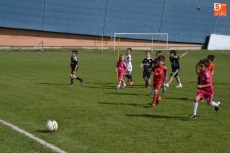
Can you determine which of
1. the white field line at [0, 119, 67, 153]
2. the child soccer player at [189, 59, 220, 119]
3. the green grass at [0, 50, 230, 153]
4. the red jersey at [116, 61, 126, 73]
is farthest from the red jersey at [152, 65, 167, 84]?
the white field line at [0, 119, 67, 153]

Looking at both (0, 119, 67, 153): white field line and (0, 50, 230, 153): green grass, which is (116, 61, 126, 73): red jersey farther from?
(0, 119, 67, 153): white field line

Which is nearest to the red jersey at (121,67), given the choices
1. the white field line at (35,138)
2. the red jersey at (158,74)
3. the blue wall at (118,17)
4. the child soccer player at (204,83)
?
the red jersey at (158,74)

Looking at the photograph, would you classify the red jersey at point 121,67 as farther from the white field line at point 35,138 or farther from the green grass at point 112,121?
the white field line at point 35,138

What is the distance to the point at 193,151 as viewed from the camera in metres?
9.90

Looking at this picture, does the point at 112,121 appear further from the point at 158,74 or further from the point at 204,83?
the point at 158,74

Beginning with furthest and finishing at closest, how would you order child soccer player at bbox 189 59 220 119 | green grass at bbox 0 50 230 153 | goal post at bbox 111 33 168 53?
goal post at bbox 111 33 168 53 → child soccer player at bbox 189 59 220 119 → green grass at bbox 0 50 230 153

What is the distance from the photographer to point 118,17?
75.8 m

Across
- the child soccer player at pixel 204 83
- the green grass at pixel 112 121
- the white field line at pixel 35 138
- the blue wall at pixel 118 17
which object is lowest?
the white field line at pixel 35 138

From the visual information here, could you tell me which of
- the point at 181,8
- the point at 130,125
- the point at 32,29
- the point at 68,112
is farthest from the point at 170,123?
the point at 181,8

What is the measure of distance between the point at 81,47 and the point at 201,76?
59.1 meters

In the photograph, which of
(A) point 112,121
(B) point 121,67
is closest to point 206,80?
(A) point 112,121

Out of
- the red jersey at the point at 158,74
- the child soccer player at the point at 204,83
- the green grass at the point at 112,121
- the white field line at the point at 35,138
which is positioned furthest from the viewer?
the red jersey at the point at 158,74

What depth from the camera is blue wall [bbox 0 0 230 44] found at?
7031 centimetres

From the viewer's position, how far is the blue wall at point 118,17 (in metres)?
70.3
